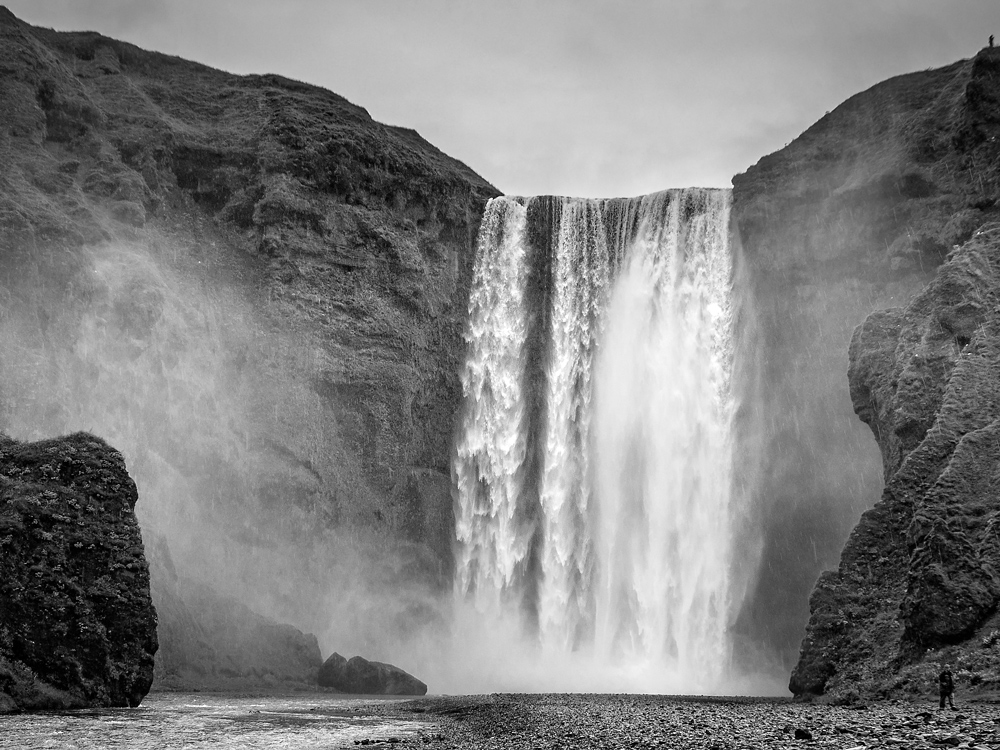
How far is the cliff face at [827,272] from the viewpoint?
39094 mm

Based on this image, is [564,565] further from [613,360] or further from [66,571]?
[66,571]

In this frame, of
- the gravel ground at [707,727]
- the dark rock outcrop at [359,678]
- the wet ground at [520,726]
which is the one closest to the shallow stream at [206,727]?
the wet ground at [520,726]

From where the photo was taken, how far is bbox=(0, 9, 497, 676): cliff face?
1543 inches

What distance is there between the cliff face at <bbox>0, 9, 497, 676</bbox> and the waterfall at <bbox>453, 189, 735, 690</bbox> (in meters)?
2.10

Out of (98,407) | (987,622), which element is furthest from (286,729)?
(98,407)

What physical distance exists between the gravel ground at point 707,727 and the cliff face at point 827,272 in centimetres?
1693

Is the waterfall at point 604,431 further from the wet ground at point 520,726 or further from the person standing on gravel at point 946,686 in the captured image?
the person standing on gravel at point 946,686

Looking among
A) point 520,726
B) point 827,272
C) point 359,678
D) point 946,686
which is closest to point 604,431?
point 827,272

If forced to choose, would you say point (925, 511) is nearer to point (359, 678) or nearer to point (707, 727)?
point (707, 727)

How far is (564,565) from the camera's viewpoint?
43375 millimetres

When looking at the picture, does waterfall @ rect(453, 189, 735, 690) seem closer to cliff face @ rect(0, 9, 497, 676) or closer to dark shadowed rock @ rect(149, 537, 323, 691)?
cliff face @ rect(0, 9, 497, 676)

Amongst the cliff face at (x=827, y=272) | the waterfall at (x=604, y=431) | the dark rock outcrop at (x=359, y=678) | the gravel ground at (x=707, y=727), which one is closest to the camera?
the gravel ground at (x=707, y=727)

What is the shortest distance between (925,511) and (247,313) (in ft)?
104

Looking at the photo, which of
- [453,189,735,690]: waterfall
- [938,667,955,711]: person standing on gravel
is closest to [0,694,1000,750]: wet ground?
[938,667,955,711]: person standing on gravel
